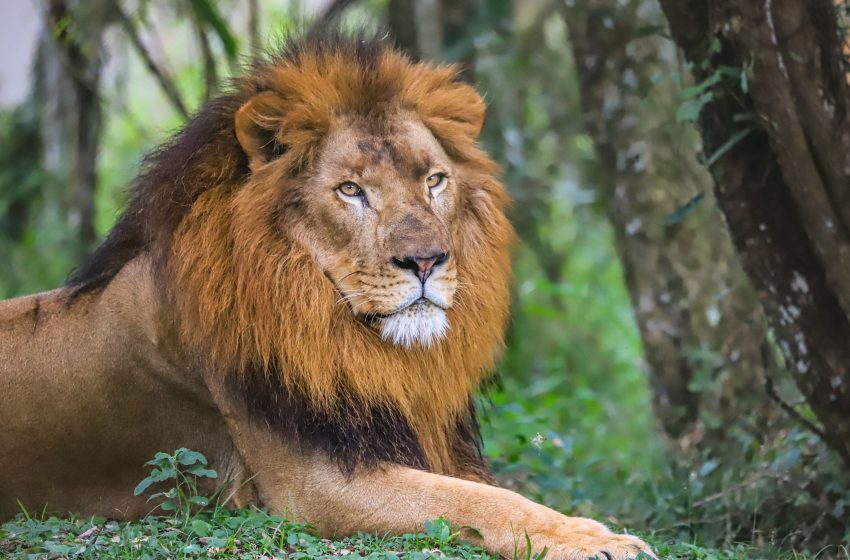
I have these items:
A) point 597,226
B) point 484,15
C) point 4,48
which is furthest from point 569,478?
point 4,48

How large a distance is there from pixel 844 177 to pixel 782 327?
2.57 feet

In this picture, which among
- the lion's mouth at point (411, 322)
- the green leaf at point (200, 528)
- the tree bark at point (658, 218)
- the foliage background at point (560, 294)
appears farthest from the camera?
the tree bark at point (658, 218)

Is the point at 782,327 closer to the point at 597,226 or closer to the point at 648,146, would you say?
the point at 648,146

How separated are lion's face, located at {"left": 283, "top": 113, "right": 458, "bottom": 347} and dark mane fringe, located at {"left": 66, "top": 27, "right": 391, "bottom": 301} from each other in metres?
0.32

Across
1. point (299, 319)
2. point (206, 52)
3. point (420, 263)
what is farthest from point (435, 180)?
point (206, 52)

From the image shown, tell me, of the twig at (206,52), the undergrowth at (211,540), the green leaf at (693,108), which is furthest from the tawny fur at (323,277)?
the twig at (206,52)

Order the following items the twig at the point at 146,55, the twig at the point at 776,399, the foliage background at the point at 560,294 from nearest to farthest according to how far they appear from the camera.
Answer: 1. the twig at the point at 776,399
2. the foliage background at the point at 560,294
3. the twig at the point at 146,55

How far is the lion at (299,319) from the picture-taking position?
13.8ft

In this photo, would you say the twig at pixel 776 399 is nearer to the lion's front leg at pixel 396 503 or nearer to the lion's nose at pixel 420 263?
the lion's front leg at pixel 396 503

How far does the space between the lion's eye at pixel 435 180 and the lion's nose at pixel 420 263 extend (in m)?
0.39

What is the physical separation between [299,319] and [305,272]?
0.17 meters

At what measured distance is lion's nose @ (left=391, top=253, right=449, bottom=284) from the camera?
13.5 ft

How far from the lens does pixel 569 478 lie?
6707 mm

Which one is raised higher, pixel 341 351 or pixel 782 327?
pixel 341 351
